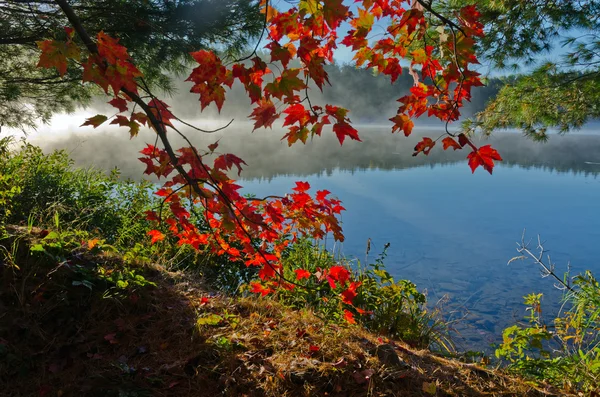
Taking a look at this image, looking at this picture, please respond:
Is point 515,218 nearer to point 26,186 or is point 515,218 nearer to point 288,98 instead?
point 288,98

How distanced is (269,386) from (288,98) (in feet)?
4.38

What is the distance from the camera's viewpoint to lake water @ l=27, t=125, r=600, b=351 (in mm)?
4928

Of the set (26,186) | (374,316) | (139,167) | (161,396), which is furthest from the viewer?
(139,167)

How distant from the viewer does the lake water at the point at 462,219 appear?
493cm

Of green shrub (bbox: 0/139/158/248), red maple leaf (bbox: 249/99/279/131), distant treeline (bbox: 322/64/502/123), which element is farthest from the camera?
distant treeline (bbox: 322/64/502/123)

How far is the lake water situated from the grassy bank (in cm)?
108

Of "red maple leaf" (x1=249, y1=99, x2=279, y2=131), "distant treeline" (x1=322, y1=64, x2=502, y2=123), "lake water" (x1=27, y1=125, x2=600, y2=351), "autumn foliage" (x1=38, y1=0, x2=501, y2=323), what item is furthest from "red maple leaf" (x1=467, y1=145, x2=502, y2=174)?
"distant treeline" (x1=322, y1=64, x2=502, y2=123)

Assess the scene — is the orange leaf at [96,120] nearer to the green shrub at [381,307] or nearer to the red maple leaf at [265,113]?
the red maple leaf at [265,113]

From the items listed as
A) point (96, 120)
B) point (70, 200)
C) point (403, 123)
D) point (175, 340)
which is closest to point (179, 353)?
point (175, 340)

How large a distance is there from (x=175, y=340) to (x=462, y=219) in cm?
775

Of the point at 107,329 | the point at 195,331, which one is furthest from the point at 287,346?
the point at 107,329

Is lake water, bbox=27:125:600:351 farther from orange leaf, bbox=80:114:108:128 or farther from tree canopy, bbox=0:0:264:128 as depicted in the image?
tree canopy, bbox=0:0:264:128

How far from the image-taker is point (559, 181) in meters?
13.8

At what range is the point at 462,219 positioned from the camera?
332 inches
